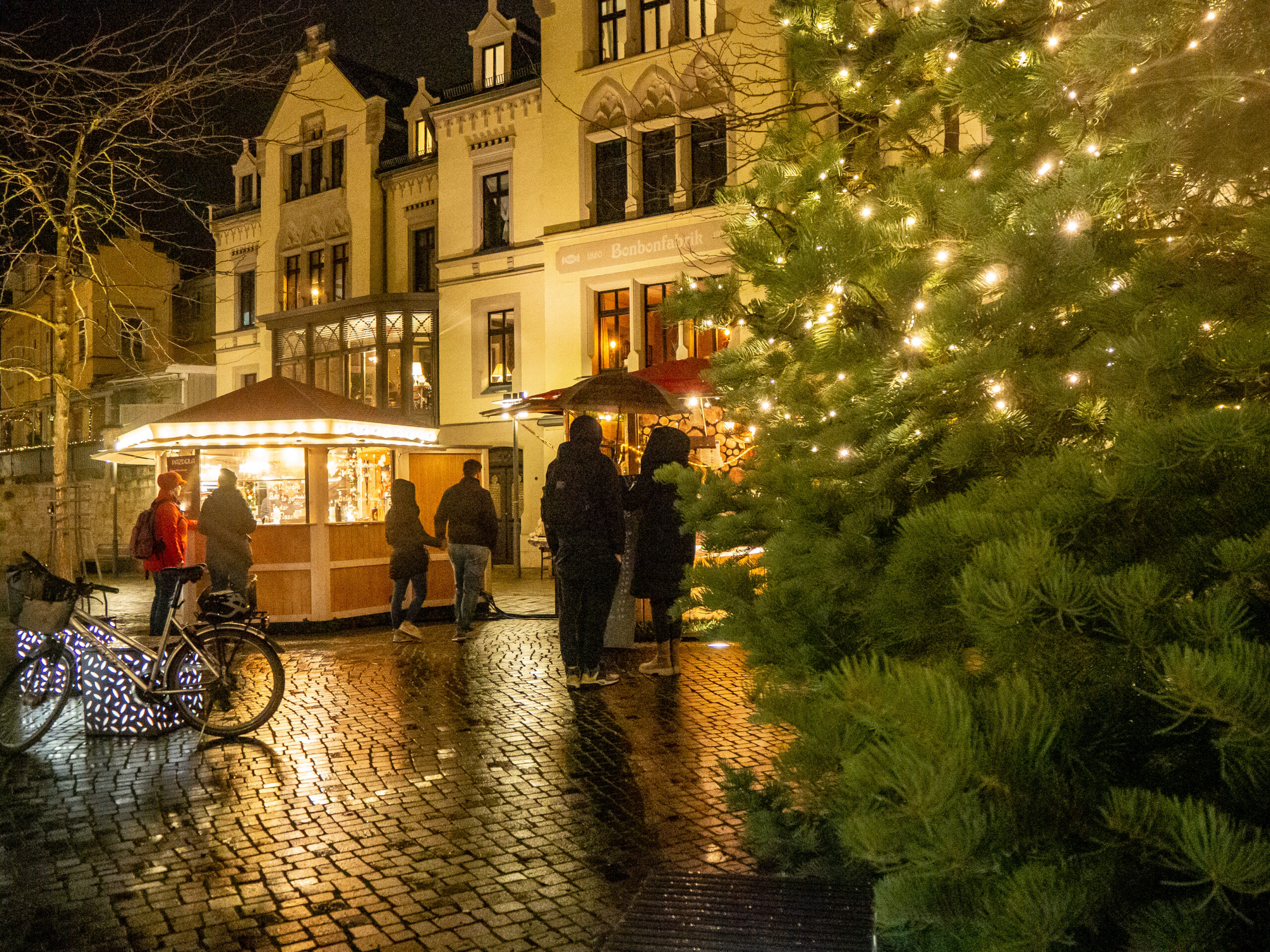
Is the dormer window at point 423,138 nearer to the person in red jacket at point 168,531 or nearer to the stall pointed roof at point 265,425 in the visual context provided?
the stall pointed roof at point 265,425

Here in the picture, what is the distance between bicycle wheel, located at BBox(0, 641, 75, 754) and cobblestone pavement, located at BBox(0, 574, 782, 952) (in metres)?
0.17

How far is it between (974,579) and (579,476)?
21.5ft

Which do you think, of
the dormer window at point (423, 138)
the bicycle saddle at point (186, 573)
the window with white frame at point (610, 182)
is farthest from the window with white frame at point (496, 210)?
the bicycle saddle at point (186, 573)

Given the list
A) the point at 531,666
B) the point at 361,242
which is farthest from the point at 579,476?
the point at 361,242

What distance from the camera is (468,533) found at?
11.4 meters

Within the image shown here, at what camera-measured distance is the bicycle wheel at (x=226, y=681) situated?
6.84 m

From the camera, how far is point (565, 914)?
3936 mm

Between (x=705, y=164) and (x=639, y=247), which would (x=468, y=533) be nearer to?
(x=639, y=247)

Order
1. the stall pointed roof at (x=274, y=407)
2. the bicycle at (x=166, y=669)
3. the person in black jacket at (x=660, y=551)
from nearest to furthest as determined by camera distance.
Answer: the bicycle at (x=166, y=669) → the person in black jacket at (x=660, y=551) → the stall pointed roof at (x=274, y=407)

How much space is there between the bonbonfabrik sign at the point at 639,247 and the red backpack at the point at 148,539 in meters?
11.2

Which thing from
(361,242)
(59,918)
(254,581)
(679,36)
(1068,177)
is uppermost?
(679,36)

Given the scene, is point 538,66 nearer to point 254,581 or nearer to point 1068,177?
point 254,581

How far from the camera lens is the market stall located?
496 inches

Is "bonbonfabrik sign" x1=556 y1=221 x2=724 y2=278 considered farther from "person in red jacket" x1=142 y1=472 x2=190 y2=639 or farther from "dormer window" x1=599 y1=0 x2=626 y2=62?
"person in red jacket" x1=142 y1=472 x2=190 y2=639
